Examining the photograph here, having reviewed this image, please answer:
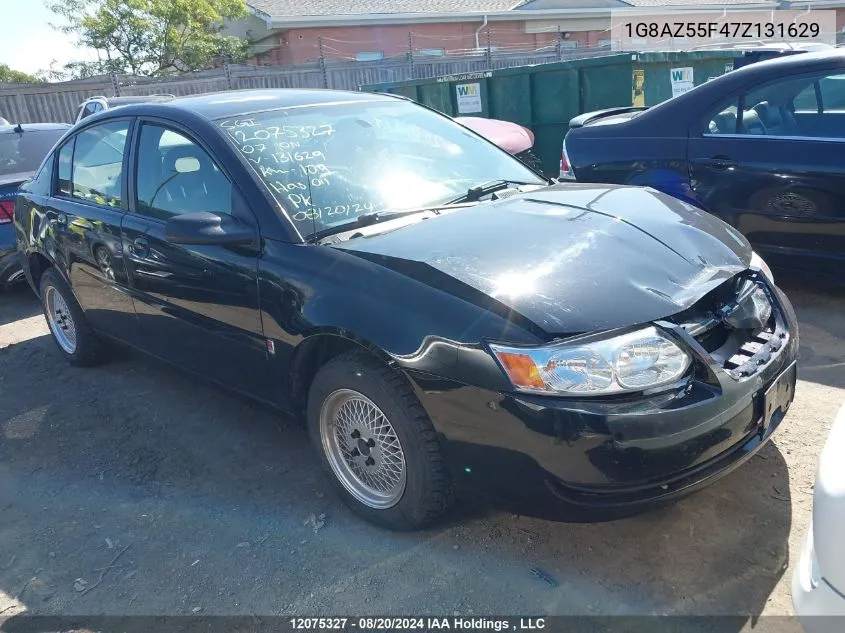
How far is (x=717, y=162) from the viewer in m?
4.88

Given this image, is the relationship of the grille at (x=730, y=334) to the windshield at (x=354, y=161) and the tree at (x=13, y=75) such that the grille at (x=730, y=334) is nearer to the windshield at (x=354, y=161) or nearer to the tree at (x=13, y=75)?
the windshield at (x=354, y=161)

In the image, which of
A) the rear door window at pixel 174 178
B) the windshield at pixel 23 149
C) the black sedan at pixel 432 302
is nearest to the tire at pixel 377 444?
the black sedan at pixel 432 302

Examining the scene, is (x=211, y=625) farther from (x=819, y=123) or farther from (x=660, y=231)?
(x=819, y=123)

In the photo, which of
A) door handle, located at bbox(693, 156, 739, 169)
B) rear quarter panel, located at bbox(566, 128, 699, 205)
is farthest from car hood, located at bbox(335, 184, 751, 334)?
rear quarter panel, located at bbox(566, 128, 699, 205)

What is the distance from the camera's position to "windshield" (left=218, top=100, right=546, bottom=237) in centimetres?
307

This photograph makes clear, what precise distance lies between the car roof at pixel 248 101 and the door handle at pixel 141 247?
0.68 m

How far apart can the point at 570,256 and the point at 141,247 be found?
2223 millimetres

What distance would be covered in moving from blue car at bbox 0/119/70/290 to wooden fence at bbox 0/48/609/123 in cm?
739

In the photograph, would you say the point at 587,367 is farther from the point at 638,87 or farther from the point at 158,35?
the point at 158,35

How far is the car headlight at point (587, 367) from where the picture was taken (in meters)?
2.25

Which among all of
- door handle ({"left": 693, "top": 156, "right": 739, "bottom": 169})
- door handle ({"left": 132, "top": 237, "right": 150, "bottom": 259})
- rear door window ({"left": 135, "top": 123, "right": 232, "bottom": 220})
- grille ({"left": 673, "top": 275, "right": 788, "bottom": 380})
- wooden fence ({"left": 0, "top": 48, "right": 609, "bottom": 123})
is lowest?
grille ({"left": 673, "top": 275, "right": 788, "bottom": 380})

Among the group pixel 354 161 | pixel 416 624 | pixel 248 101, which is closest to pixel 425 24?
pixel 248 101

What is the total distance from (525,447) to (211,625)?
1.27 m

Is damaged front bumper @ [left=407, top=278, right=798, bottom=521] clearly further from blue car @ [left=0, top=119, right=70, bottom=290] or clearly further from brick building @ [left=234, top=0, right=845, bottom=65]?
brick building @ [left=234, top=0, right=845, bottom=65]
